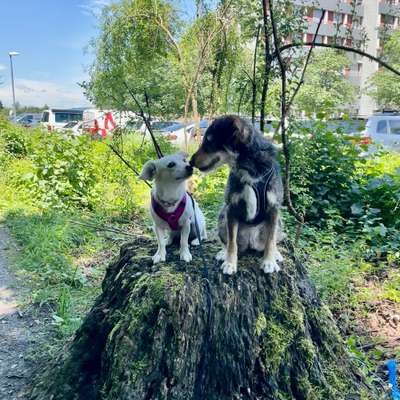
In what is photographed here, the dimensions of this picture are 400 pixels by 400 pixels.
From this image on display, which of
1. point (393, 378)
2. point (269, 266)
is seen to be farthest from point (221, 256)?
point (393, 378)

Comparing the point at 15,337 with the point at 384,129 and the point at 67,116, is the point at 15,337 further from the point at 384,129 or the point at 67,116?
the point at 67,116

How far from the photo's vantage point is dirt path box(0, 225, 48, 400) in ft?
10.1

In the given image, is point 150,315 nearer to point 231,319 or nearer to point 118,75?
point 231,319

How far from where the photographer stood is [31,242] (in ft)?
19.3

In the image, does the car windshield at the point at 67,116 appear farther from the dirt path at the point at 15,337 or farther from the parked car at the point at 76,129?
the dirt path at the point at 15,337

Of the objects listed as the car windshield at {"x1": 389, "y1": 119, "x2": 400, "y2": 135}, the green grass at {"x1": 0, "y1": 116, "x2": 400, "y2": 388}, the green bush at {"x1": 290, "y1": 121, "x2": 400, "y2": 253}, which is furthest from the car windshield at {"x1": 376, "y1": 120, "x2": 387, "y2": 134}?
the green bush at {"x1": 290, "y1": 121, "x2": 400, "y2": 253}

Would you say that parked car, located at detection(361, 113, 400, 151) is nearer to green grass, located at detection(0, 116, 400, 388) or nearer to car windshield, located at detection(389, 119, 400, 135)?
car windshield, located at detection(389, 119, 400, 135)

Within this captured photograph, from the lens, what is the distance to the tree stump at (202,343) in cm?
230

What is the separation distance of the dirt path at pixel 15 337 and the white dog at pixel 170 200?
1434mm

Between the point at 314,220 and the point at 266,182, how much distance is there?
13.4 ft

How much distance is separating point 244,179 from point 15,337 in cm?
263

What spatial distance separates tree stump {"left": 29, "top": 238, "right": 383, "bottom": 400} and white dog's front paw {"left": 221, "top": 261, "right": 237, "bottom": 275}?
36 millimetres

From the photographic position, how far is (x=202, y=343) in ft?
7.81

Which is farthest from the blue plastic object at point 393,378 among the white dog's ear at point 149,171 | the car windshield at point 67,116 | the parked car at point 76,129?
the car windshield at point 67,116
